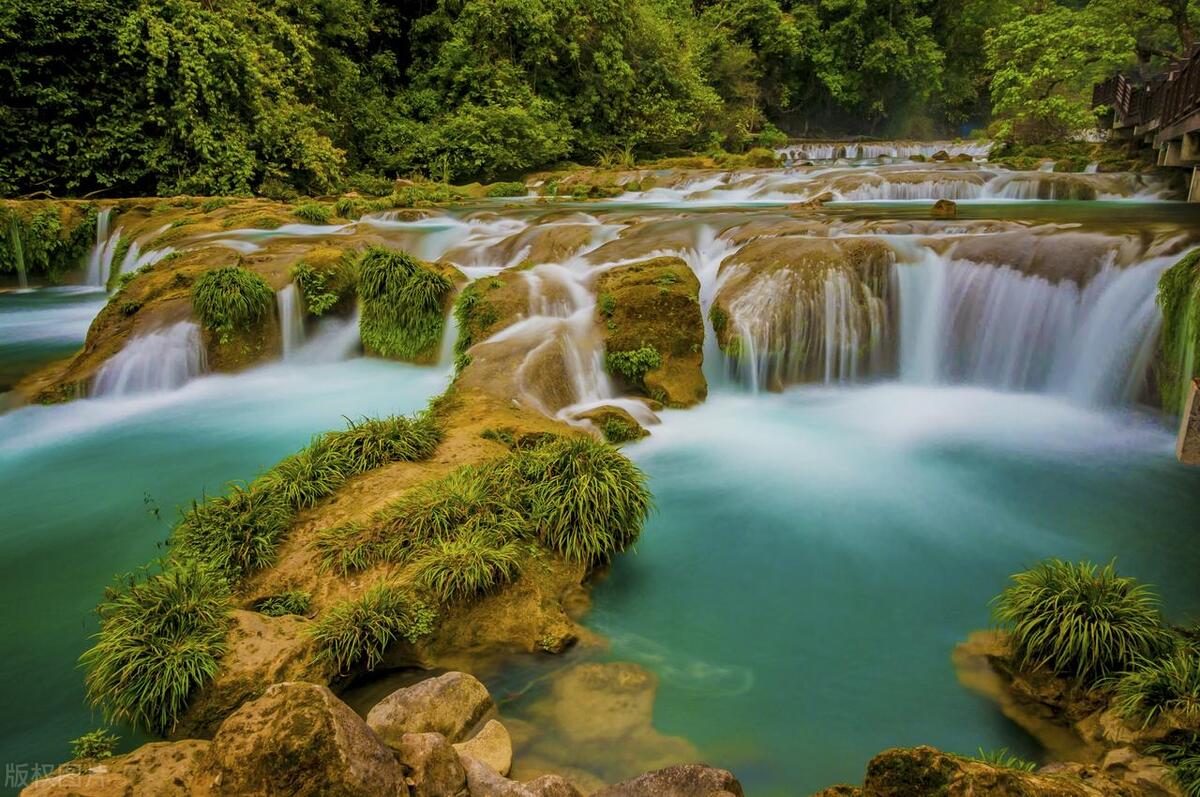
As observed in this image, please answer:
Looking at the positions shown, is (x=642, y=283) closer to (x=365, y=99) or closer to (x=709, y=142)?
(x=365, y=99)

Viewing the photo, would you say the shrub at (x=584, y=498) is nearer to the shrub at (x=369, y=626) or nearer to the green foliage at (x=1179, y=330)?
the shrub at (x=369, y=626)

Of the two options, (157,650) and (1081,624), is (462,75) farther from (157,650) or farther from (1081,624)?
(1081,624)

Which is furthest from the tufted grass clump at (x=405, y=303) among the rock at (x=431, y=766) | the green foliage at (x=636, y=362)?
the rock at (x=431, y=766)

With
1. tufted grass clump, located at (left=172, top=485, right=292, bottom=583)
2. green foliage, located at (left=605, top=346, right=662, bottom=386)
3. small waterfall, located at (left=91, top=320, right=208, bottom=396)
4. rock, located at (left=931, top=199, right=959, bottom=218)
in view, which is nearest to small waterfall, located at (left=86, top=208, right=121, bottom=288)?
small waterfall, located at (left=91, top=320, right=208, bottom=396)

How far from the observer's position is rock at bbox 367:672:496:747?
12.3 feet

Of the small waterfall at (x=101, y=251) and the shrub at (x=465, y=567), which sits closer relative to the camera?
the shrub at (x=465, y=567)

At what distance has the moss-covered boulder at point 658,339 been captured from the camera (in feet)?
30.5

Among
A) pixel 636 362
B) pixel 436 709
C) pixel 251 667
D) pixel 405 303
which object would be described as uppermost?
pixel 405 303

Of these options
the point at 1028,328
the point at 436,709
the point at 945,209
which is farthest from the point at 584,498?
the point at 945,209

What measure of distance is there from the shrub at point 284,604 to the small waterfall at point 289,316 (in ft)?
22.4

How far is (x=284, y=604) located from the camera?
4.86 m

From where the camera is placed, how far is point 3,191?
18.2 meters

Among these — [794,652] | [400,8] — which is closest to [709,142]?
[400,8]

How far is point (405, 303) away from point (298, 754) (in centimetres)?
849
